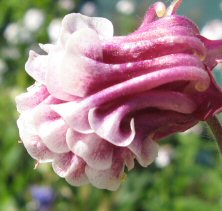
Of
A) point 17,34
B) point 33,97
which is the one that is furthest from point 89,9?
point 33,97

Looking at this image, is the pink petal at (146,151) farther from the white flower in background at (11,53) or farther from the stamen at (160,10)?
the white flower in background at (11,53)

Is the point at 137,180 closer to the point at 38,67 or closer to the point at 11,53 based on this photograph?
the point at 11,53

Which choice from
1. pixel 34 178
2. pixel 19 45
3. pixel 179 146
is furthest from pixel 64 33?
pixel 19 45

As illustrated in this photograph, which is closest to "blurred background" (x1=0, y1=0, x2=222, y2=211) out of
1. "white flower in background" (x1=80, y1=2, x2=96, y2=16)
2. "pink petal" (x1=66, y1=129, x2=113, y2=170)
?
"white flower in background" (x1=80, y1=2, x2=96, y2=16)

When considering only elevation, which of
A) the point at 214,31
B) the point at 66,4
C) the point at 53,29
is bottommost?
the point at 66,4

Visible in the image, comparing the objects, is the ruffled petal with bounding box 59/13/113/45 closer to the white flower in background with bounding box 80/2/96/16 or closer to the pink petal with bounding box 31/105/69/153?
the pink petal with bounding box 31/105/69/153
